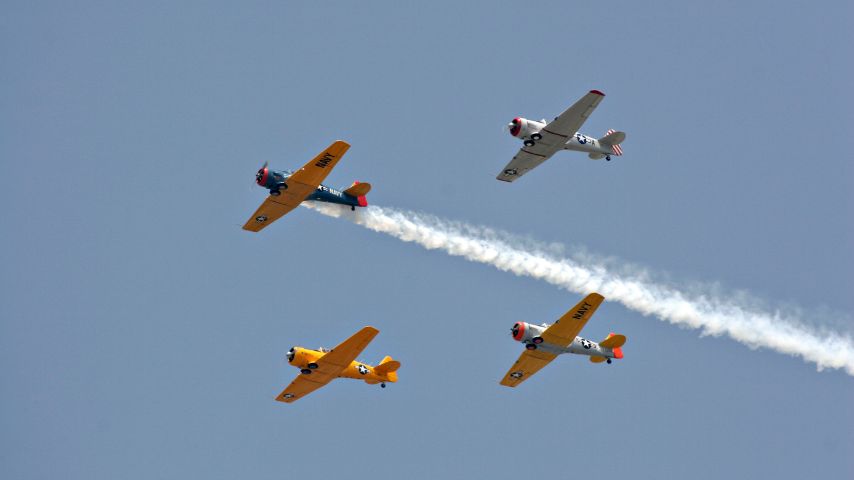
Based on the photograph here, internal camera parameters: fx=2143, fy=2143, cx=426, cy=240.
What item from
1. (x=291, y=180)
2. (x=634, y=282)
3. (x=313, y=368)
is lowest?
(x=313, y=368)

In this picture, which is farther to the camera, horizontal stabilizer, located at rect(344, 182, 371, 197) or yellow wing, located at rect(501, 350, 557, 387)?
horizontal stabilizer, located at rect(344, 182, 371, 197)

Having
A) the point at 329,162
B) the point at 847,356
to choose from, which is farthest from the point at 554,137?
the point at 847,356

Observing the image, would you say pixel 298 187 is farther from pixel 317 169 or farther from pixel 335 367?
pixel 335 367

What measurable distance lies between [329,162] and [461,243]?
868 centimetres

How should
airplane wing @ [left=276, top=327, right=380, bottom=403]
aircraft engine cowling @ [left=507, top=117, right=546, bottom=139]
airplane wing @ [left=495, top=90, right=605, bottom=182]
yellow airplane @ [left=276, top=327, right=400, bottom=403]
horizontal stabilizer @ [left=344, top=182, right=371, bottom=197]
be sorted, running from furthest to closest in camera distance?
horizontal stabilizer @ [left=344, top=182, right=371, bottom=197]
aircraft engine cowling @ [left=507, top=117, right=546, bottom=139]
airplane wing @ [left=495, top=90, right=605, bottom=182]
yellow airplane @ [left=276, top=327, right=400, bottom=403]
airplane wing @ [left=276, top=327, right=380, bottom=403]

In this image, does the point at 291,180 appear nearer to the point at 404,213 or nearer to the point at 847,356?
the point at 404,213

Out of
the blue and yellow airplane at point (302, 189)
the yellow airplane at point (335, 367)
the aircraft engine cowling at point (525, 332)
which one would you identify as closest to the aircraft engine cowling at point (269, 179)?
the blue and yellow airplane at point (302, 189)

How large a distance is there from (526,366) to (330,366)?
333 inches

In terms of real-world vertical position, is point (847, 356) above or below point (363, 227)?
above

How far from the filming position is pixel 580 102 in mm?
87562

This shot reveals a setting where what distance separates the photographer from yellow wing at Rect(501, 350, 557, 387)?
89.3m

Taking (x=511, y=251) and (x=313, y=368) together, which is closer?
(x=313, y=368)

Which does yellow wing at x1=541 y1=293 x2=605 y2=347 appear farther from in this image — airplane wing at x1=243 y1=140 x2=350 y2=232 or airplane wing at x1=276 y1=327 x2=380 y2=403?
airplane wing at x1=243 y1=140 x2=350 y2=232

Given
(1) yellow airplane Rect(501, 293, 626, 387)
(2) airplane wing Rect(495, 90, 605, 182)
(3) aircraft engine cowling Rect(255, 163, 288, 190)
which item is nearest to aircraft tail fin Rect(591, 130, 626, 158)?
(2) airplane wing Rect(495, 90, 605, 182)
